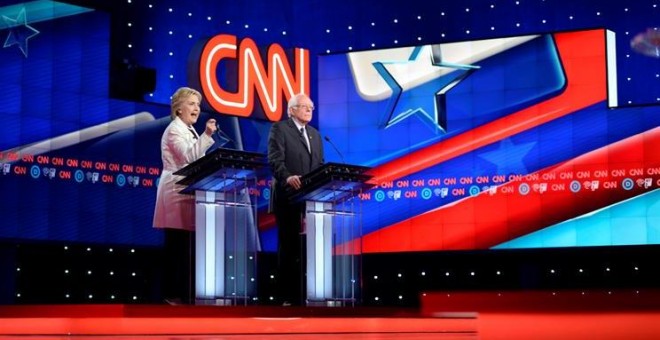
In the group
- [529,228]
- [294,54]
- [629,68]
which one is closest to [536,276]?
[529,228]

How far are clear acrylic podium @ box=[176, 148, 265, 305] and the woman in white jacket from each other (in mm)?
138

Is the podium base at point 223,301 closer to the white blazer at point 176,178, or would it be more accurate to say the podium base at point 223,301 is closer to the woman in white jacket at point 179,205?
the woman in white jacket at point 179,205

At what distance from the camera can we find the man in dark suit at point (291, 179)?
6.86 meters

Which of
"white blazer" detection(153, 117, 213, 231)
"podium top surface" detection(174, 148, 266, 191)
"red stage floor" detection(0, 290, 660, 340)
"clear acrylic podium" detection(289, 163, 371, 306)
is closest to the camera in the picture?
"red stage floor" detection(0, 290, 660, 340)

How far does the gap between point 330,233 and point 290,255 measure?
303 millimetres

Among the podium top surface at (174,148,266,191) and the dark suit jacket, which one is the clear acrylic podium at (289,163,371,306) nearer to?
the dark suit jacket

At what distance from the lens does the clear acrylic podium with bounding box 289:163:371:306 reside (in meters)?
6.71

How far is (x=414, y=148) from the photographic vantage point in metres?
10.6

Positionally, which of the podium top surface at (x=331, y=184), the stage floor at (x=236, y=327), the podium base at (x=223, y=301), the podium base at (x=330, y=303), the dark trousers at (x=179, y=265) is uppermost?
the podium top surface at (x=331, y=184)

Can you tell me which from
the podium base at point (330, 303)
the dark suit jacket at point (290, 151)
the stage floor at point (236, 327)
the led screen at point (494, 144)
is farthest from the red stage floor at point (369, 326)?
the led screen at point (494, 144)

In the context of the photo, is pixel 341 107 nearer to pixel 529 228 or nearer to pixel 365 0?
pixel 365 0

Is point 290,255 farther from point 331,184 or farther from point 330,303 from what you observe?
point 331,184

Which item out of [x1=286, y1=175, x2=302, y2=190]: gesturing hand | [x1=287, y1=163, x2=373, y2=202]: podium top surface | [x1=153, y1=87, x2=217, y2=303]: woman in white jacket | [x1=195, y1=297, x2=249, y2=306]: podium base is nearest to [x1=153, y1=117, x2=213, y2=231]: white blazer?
[x1=153, y1=87, x2=217, y2=303]: woman in white jacket

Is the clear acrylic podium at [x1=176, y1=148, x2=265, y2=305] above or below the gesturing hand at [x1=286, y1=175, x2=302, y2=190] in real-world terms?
below
